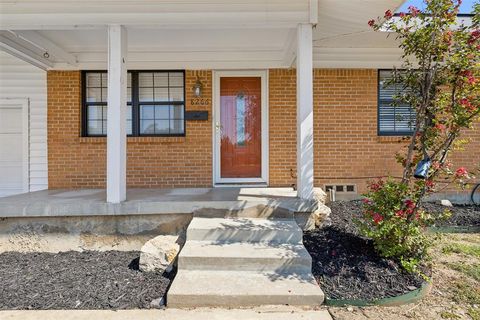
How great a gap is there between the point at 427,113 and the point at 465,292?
187cm

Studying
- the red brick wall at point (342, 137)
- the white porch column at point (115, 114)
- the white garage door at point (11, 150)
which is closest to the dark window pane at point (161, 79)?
the white porch column at point (115, 114)

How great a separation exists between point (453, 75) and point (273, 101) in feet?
11.7

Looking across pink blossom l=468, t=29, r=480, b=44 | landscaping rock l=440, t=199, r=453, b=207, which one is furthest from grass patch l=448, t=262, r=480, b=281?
landscaping rock l=440, t=199, r=453, b=207

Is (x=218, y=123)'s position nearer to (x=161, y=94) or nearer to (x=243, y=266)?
(x=161, y=94)

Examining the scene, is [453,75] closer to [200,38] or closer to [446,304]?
[446,304]

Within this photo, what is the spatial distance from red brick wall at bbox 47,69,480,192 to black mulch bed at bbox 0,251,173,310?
237 centimetres

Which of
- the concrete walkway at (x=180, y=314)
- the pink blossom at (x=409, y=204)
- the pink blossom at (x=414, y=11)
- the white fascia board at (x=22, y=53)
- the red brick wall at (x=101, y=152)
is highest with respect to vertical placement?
the white fascia board at (x=22, y=53)

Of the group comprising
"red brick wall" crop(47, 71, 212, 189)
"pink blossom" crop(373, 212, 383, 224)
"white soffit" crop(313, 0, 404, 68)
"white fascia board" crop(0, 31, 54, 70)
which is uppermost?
"white soffit" crop(313, 0, 404, 68)

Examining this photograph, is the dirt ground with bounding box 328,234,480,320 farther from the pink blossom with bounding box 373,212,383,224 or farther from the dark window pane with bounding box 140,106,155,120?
the dark window pane with bounding box 140,106,155,120

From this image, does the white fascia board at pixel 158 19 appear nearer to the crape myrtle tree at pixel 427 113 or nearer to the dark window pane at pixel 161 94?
the crape myrtle tree at pixel 427 113

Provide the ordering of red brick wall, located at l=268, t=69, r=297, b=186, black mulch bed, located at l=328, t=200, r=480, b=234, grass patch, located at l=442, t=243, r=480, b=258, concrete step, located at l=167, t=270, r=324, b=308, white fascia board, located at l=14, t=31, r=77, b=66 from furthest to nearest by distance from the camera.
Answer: red brick wall, located at l=268, t=69, r=297, b=186
white fascia board, located at l=14, t=31, r=77, b=66
black mulch bed, located at l=328, t=200, r=480, b=234
grass patch, located at l=442, t=243, r=480, b=258
concrete step, located at l=167, t=270, r=324, b=308

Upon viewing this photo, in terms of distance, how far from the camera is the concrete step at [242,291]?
10.7ft

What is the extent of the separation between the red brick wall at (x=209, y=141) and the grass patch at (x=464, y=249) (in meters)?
2.32

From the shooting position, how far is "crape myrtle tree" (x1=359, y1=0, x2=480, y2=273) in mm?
3553
